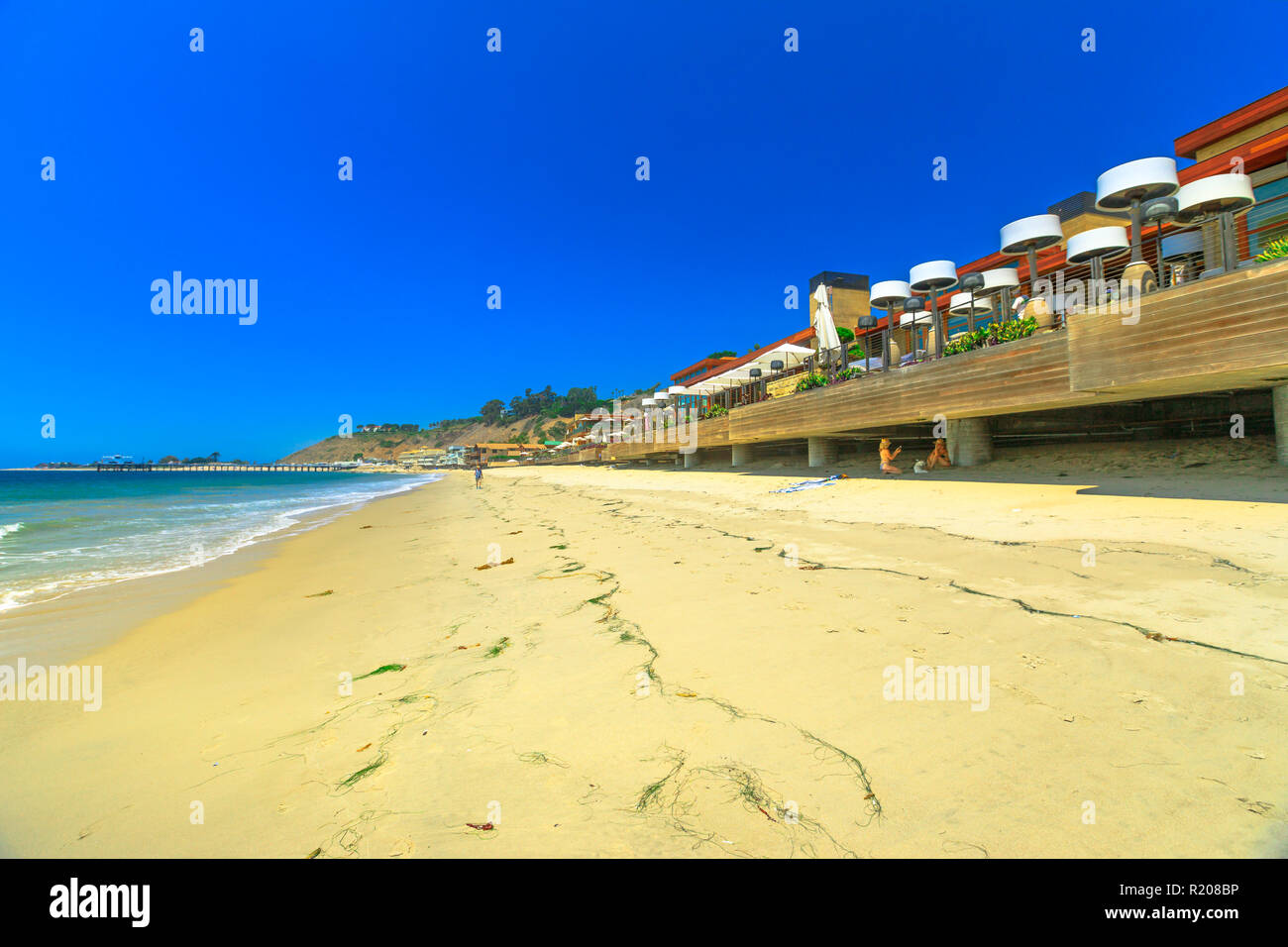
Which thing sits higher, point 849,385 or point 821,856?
point 849,385

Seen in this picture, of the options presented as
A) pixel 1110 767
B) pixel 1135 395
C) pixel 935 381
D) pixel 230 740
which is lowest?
pixel 230 740

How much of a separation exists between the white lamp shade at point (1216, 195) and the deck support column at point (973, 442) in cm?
524

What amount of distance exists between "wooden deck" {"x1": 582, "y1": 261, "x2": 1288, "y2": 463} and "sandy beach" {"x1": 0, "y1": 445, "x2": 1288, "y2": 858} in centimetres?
273

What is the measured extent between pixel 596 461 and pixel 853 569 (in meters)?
57.4

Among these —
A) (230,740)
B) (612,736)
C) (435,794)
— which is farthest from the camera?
(230,740)

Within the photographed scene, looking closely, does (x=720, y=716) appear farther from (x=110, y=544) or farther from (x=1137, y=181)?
(x=110, y=544)

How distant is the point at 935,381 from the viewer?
467 inches

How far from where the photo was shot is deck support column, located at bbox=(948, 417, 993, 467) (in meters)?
12.7

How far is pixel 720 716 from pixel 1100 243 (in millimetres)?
11665

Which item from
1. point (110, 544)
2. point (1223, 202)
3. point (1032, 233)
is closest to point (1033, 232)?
point (1032, 233)

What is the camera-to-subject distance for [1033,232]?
36.3ft

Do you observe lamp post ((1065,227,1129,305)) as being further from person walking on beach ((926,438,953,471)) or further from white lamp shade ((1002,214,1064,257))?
person walking on beach ((926,438,953,471))
